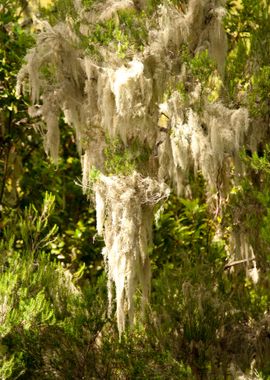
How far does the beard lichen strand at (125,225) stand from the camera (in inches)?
279

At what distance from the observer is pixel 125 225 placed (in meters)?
7.08

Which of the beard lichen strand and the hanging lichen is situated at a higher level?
the hanging lichen

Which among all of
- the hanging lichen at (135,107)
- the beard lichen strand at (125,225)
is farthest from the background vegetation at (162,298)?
the beard lichen strand at (125,225)

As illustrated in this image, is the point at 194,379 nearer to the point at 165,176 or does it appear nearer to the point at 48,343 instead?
the point at 48,343

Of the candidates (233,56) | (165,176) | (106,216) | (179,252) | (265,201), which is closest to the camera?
(265,201)

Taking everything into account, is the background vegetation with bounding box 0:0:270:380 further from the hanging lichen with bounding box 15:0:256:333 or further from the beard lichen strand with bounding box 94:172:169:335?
the beard lichen strand with bounding box 94:172:169:335

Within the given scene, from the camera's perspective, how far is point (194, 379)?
7418 millimetres

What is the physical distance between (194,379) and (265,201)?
1.81m

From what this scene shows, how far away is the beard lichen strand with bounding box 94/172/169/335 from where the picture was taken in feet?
23.3

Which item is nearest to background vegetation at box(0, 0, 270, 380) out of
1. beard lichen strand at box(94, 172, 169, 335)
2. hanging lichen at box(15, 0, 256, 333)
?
hanging lichen at box(15, 0, 256, 333)

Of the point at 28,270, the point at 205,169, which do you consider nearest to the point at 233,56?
the point at 205,169

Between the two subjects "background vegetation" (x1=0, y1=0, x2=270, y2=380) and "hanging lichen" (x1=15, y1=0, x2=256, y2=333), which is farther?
"background vegetation" (x1=0, y1=0, x2=270, y2=380)

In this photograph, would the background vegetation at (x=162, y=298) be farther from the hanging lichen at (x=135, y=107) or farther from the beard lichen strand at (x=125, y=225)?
the beard lichen strand at (x=125, y=225)

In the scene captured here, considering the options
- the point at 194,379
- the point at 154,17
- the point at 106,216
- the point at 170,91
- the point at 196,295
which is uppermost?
the point at 154,17
